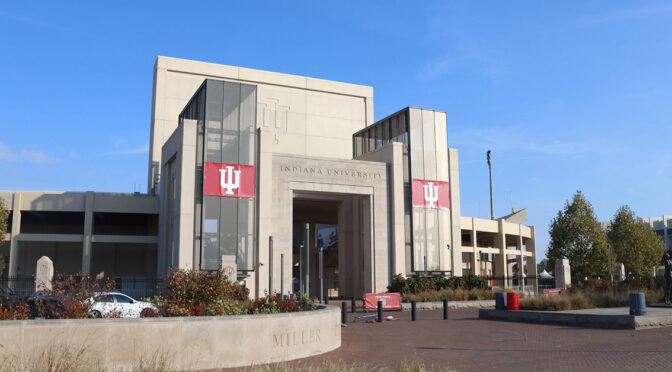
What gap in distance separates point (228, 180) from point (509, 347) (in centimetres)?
2367

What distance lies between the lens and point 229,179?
116 feet

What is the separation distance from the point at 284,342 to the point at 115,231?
42.6 metres

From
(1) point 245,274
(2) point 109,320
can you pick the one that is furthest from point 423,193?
(2) point 109,320

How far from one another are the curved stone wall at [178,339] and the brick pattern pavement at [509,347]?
30.5 inches

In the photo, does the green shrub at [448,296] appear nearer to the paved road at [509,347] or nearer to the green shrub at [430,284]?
the green shrub at [430,284]

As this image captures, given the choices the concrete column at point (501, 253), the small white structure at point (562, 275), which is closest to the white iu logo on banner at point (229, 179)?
the small white structure at point (562, 275)

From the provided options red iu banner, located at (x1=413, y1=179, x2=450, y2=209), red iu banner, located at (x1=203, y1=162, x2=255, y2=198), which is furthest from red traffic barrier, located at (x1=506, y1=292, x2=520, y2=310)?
red iu banner, located at (x1=203, y1=162, x2=255, y2=198)

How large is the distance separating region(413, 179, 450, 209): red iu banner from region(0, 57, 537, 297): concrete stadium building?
82 mm

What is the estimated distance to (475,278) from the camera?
37.8 m

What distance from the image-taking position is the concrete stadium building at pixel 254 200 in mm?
34844

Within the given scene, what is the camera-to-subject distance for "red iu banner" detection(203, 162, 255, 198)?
34688mm

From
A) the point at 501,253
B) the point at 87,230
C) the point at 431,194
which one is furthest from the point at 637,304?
the point at 501,253

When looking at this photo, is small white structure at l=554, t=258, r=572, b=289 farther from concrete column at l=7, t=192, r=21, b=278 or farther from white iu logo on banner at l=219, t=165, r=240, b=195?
concrete column at l=7, t=192, r=21, b=278

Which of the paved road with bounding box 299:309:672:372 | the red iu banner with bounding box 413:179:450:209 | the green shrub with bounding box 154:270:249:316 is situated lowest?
the paved road with bounding box 299:309:672:372
